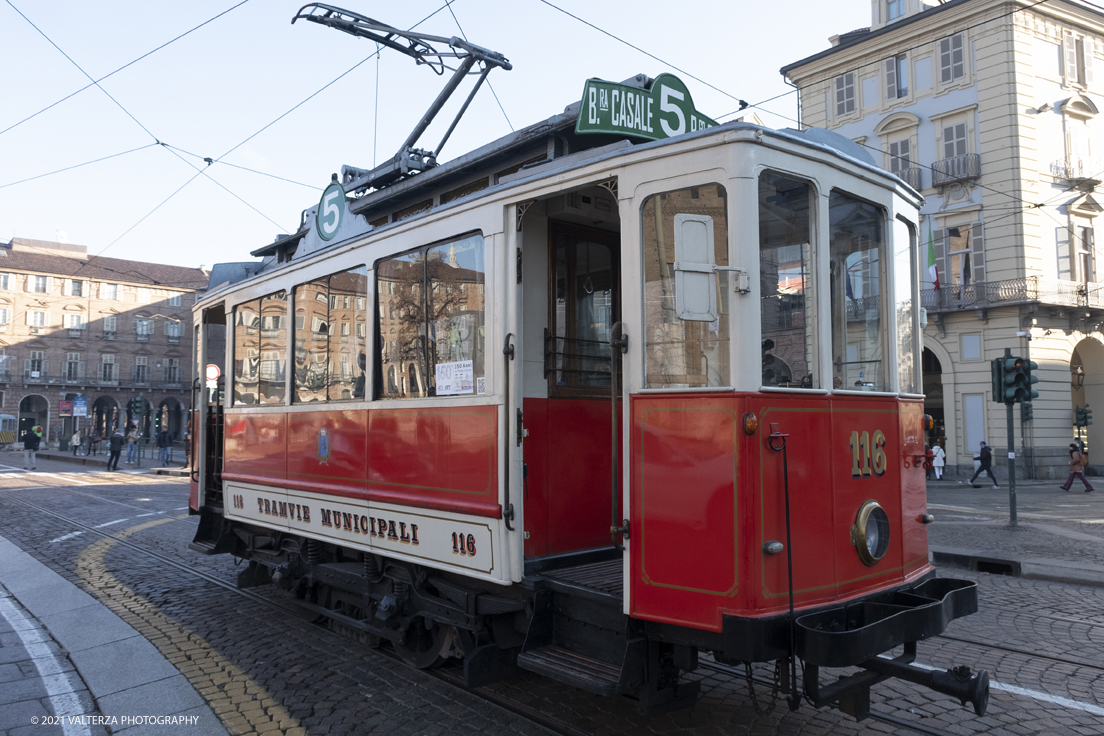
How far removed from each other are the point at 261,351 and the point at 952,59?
26939 mm

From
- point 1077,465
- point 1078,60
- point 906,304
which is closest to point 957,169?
point 1078,60

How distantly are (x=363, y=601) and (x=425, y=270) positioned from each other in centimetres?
256

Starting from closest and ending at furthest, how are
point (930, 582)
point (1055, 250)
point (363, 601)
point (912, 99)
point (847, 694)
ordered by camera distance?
point (847, 694) → point (930, 582) → point (363, 601) → point (1055, 250) → point (912, 99)

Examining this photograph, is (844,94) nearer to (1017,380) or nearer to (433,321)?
(1017,380)

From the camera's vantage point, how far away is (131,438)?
33.7 meters

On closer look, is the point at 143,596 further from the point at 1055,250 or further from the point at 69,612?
the point at 1055,250

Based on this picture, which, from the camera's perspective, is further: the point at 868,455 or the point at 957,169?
the point at 957,169

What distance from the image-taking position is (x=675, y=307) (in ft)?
12.8

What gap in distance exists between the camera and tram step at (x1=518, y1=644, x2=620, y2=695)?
12.6 feet

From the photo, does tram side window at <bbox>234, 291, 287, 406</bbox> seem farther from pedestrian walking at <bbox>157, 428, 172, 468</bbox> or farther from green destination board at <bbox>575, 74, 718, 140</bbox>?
pedestrian walking at <bbox>157, 428, 172, 468</bbox>

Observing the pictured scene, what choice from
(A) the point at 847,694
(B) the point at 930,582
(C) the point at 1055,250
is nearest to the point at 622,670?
(A) the point at 847,694

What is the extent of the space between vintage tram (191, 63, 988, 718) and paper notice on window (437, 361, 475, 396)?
25mm

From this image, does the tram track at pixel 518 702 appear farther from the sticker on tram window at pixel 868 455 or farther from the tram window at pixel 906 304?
the tram window at pixel 906 304

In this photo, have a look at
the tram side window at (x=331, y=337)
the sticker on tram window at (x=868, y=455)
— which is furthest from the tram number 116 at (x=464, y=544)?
the sticker on tram window at (x=868, y=455)
